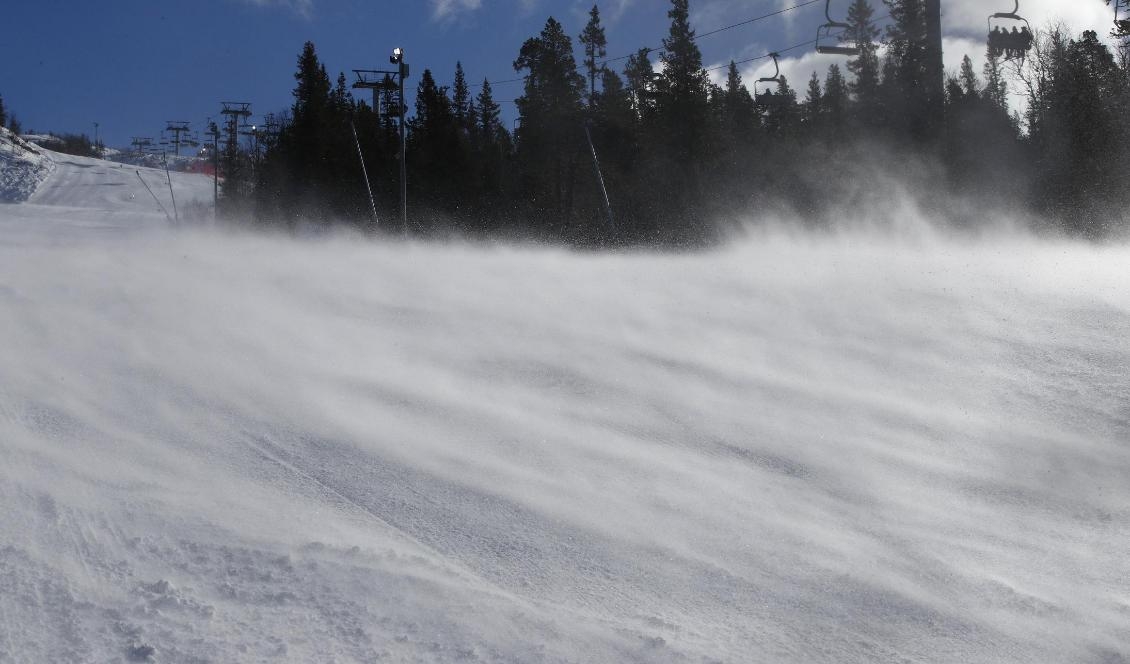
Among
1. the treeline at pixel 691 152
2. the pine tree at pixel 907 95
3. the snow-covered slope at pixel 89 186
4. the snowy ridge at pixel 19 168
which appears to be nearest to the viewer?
the treeline at pixel 691 152

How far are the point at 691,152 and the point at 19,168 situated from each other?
8793cm

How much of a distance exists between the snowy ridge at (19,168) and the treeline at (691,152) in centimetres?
3726

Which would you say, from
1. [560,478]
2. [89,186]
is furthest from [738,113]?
[89,186]

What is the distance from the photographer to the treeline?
3275 centimetres

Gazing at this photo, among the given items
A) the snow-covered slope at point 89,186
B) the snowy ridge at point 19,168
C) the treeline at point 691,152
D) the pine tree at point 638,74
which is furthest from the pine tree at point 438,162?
the snowy ridge at point 19,168

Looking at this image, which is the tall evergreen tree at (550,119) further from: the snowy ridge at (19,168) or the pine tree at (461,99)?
the snowy ridge at (19,168)

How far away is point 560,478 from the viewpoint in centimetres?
476

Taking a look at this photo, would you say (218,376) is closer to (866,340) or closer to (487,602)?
(487,602)

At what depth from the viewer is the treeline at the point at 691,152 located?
32.8 m

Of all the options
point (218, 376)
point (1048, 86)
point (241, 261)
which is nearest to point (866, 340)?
point (218, 376)

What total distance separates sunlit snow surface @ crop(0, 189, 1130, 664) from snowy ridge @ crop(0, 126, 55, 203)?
9497 cm

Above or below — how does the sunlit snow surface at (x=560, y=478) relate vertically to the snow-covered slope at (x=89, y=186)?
below

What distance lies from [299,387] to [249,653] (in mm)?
3388

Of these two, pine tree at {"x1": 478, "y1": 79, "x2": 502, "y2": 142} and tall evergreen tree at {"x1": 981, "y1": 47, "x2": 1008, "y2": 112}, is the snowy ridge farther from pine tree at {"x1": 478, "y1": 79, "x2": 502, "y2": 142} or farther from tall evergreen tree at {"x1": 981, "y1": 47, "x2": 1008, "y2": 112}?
tall evergreen tree at {"x1": 981, "y1": 47, "x2": 1008, "y2": 112}
